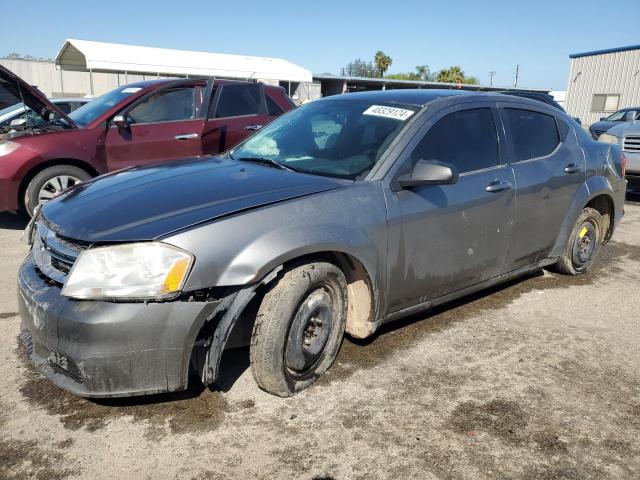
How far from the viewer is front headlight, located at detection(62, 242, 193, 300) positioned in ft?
7.51

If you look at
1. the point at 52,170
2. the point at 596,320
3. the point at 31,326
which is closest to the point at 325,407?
the point at 31,326

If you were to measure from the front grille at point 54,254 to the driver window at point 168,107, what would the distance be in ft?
13.5

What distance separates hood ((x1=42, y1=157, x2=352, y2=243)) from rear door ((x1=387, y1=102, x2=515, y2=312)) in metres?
0.51

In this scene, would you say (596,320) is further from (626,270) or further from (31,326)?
(31,326)

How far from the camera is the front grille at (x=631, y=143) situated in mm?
9590

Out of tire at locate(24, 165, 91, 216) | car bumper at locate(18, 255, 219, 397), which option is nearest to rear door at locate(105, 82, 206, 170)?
tire at locate(24, 165, 91, 216)

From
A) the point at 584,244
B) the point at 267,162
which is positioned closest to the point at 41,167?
the point at 267,162

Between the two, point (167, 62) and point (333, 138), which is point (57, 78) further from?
point (333, 138)

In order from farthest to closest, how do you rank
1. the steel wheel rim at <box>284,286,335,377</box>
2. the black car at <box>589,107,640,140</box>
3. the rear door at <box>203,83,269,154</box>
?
1. the black car at <box>589,107,640,140</box>
2. the rear door at <box>203,83,269,154</box>
3. the steel wheel rim at <box>284,286,335,377</box>

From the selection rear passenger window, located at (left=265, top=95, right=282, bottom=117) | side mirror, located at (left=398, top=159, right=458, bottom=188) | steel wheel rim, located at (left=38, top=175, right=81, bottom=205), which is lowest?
steel wheel rim, located at (left=38, top=175, right=81, bottom=205)

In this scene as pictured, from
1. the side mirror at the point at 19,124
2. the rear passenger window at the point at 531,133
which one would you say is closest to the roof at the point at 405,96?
the rear passenger window at the point at 531,133

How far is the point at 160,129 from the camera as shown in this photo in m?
6.72

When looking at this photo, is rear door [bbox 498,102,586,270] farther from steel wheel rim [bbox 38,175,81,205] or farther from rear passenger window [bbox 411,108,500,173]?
steel wheel rim [bbox 38,175,81,205]

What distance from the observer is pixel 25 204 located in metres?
6.02
